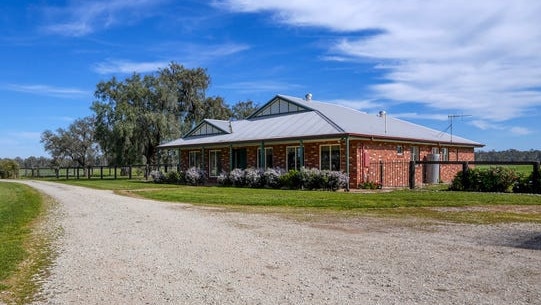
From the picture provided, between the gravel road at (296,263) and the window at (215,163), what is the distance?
1856 centimetres

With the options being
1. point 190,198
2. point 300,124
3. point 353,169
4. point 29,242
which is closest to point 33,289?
point 29,242

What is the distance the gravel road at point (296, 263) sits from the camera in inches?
185

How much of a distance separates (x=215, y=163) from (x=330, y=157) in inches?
361

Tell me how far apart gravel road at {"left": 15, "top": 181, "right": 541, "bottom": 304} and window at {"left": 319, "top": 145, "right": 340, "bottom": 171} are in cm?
1189

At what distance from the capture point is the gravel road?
4.70 meters

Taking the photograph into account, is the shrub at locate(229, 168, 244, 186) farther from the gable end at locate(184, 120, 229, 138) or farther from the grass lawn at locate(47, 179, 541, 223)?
the grass lawn at locate(47, 179, 541, 223)

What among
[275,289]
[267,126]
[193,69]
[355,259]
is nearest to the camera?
[275,289]

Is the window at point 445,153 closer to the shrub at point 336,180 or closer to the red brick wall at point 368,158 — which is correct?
the red brick wall at point 368,158

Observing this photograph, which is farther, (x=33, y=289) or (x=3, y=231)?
(x=3, y=231)

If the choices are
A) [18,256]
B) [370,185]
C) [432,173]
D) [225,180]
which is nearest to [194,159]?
[225,180]

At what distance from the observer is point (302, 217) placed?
1088 cm

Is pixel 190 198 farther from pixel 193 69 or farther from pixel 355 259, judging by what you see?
pixel 193 69

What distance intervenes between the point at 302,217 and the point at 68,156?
226 ft

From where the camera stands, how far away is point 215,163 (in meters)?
29.0
